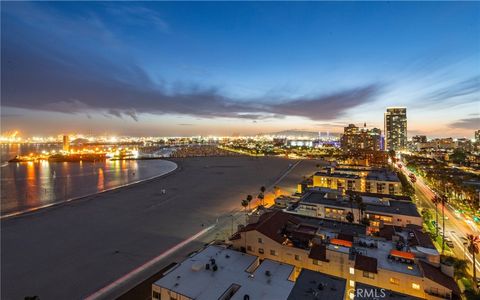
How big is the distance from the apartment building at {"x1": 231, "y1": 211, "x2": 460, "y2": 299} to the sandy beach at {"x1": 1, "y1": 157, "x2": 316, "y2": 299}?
9743 mm

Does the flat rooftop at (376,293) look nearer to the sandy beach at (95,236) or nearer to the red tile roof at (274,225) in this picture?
the red tile roof at (274,225)

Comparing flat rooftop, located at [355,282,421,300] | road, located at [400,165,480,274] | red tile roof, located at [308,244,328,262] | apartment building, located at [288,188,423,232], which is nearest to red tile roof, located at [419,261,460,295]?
flat rooftop, located at [355,282,421,300]

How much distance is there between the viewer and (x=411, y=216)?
2202cm

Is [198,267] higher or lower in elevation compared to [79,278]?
higher

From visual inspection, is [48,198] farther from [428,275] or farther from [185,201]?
[428,275]

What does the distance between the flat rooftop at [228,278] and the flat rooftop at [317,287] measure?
44 centimetres

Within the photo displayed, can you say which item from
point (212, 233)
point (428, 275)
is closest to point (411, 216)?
point (428, 275)

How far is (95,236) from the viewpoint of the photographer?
2311cm

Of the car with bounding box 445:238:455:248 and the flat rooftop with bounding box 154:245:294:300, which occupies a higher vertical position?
the flat rooftop with bounding box 154:245:294:300

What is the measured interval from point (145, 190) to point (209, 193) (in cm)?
1279

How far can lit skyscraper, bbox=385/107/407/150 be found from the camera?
522ft

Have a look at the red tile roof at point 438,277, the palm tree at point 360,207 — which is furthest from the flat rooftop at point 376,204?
the red tile roof at point 438,277

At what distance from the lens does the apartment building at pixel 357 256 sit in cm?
1184

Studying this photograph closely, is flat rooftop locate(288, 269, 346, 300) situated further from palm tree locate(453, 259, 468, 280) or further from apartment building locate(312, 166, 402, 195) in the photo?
apartment building locate(312, 166, 402, 195)
